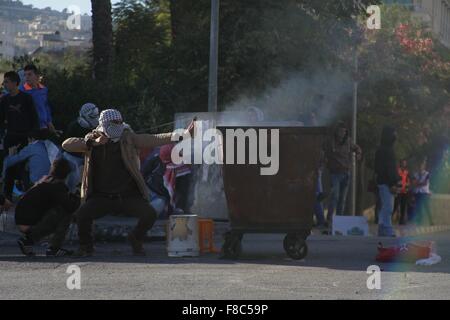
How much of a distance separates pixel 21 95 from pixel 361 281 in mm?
6065

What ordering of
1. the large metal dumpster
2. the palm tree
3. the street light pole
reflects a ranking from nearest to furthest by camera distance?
the large metal dumpster < the street light pole < the palm tree

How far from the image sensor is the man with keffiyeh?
12.4 meters

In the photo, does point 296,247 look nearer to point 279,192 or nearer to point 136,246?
point 279,192

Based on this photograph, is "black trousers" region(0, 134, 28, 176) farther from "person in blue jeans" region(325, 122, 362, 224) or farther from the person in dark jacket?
"person in blue jeans" region(325, 122, 362, 224)

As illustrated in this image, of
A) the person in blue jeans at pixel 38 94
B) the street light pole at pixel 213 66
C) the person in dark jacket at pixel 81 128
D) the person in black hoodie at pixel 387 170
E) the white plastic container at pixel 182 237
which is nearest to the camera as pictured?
the white plastic container at pixel 182 237

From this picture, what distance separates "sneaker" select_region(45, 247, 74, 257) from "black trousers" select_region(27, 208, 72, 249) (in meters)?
0.04

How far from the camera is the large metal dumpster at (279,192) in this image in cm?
1220

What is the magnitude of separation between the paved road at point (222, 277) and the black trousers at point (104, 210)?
1.01 ft

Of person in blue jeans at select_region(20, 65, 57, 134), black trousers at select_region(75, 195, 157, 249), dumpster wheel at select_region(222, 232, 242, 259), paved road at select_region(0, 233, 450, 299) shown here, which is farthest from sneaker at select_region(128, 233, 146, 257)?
person in blue jeans at select_region(20, 65, 57, 134)

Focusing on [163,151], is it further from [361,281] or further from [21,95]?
[361,281]

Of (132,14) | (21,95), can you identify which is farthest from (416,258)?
(132,14)

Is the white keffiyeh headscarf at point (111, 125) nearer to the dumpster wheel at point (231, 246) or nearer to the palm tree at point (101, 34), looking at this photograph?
the dumpster wheel at point (231, 246)

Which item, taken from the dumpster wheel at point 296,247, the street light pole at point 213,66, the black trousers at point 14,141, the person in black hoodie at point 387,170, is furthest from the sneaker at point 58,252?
the street light pole at point 213,66

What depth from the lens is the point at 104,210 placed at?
40.8 feet
